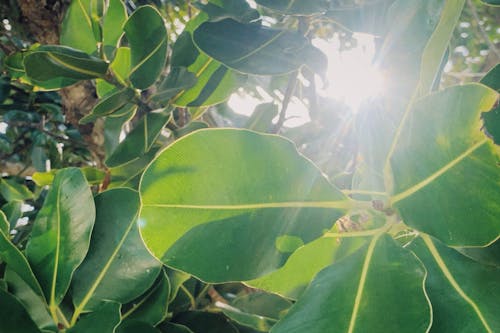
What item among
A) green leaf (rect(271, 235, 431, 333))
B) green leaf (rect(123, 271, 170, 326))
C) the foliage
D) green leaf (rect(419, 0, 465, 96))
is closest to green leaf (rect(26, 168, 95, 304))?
the foliage

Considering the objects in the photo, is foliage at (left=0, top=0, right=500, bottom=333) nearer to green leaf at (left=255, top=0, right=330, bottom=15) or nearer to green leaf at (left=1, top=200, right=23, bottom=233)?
green leaf at (left=255, top=0, right=330, bottom=15)

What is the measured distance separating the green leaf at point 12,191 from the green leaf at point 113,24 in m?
1.04

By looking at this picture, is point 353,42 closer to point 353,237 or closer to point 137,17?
point 137,17

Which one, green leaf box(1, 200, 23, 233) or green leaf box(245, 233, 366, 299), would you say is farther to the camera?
green leaf box(1, 200, 23, 233)

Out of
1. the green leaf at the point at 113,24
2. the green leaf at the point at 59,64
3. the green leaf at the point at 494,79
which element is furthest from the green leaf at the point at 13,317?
the green leaf at the point at 494,79

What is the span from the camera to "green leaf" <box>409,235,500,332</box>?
0.41 m

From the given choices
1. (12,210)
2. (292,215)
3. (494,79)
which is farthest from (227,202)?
(12,210)

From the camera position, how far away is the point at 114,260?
0.68m

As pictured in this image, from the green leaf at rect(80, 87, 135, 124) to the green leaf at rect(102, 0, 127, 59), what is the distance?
0.27 ft

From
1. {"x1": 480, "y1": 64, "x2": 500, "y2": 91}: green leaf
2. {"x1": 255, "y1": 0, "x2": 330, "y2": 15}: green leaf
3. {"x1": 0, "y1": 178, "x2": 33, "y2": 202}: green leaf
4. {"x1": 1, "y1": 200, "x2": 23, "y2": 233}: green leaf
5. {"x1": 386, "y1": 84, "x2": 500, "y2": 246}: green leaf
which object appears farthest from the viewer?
{"x1": 0, "y1": 178, "x2": 33, "y2": 202}: green leaf

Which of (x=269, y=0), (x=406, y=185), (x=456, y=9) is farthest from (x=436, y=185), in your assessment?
(x=269, y=0)

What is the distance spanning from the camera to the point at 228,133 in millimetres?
439

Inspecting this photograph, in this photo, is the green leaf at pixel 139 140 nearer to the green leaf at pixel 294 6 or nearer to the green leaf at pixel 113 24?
the green leaf at pixel 113 24

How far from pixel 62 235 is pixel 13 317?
0.39ft
